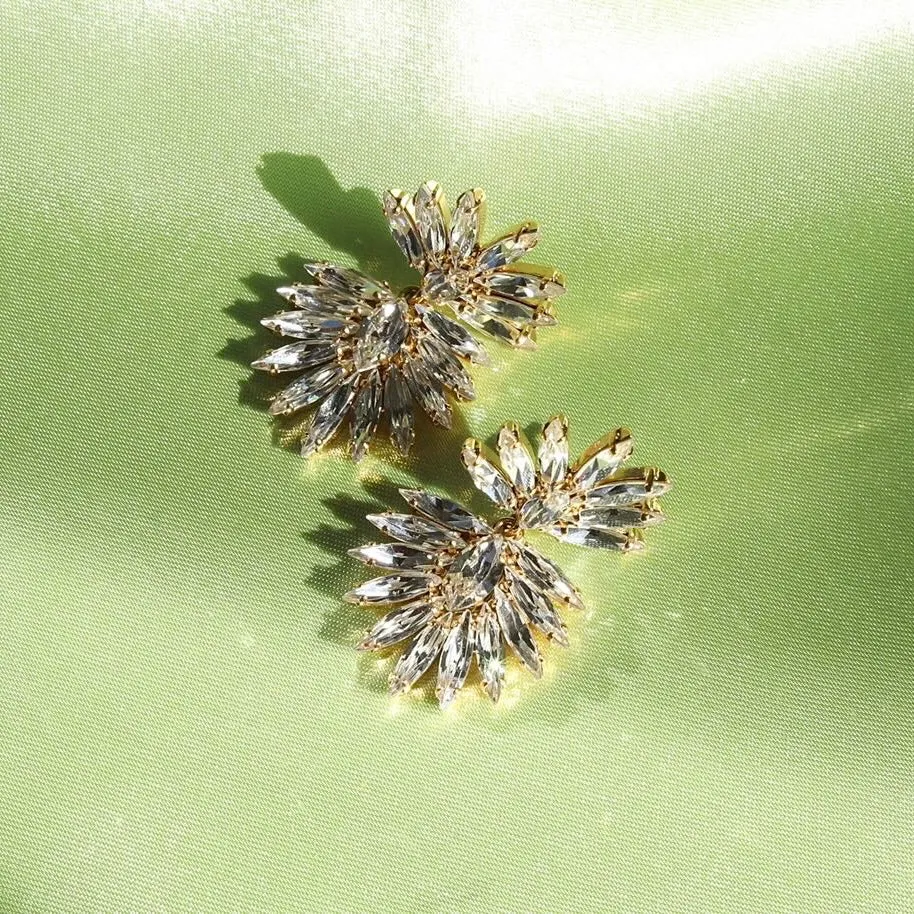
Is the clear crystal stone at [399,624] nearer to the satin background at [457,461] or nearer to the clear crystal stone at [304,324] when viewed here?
the satin background at [457,461]

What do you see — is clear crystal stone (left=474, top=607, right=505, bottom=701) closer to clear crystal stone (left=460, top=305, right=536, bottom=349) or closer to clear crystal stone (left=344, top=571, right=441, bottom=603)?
clear crystal stone (left=344, top=571, right=441, bottom=603)

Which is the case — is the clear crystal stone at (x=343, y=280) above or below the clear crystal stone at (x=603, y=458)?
above

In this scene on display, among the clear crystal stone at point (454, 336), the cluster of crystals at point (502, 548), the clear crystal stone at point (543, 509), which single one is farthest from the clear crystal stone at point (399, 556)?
the clear crystal stone at point (454, 336)

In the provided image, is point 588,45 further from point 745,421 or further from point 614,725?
point 614,725

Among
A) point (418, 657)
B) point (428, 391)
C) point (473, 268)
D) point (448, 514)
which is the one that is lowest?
point (418, 657)

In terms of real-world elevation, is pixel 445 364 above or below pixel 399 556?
above

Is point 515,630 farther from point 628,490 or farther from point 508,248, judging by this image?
point 508,248

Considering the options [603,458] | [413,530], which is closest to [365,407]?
[413,530]
